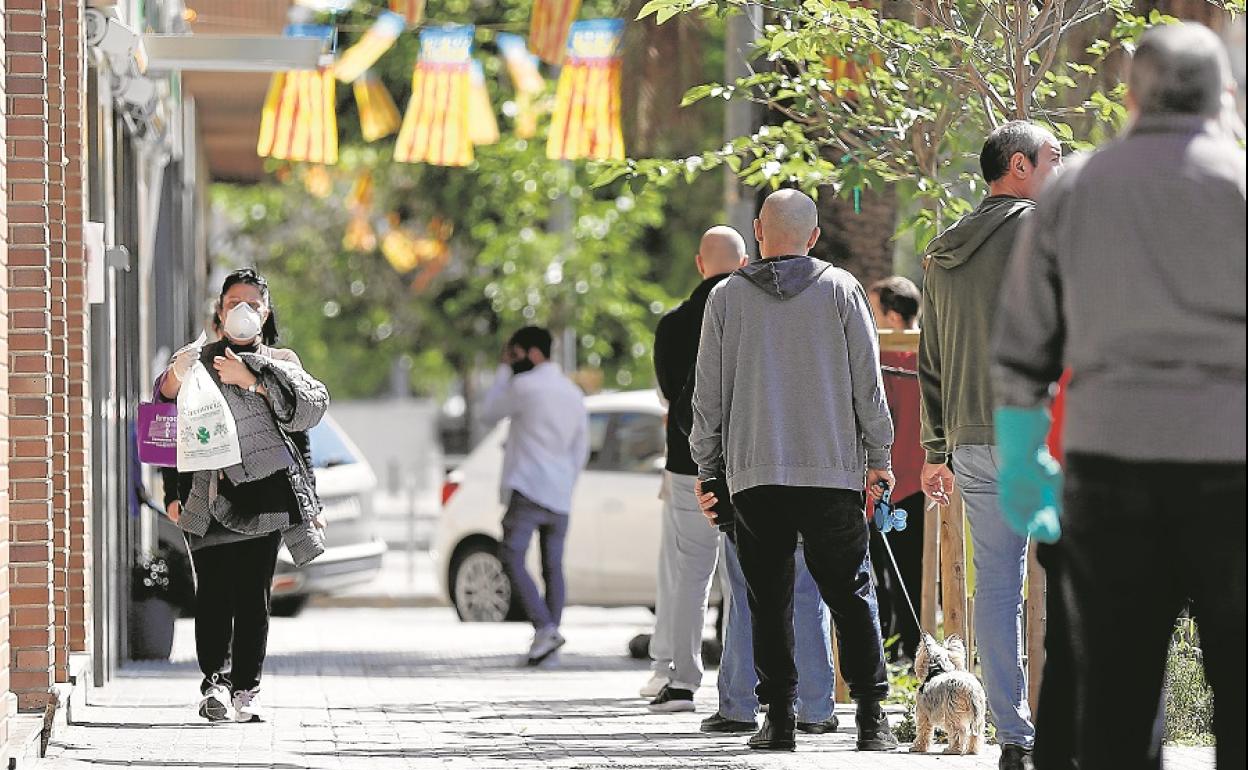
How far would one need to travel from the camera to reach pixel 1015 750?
7387 mm

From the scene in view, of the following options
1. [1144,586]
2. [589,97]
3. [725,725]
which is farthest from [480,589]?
[1144,586]

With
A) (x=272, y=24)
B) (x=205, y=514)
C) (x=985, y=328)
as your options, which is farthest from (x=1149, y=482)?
(x=272, y=24)

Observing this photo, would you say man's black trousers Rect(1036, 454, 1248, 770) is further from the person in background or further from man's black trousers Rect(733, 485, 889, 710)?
the person in background

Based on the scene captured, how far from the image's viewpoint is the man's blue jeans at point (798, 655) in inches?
346

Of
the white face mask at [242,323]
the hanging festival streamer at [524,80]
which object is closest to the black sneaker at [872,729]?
the white face mask at [242,323]

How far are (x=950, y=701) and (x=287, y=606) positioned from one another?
1014cm

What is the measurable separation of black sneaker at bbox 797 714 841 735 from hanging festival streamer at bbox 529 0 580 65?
9.38 meters

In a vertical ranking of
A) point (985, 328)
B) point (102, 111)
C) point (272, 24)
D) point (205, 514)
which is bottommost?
point (205, 514)

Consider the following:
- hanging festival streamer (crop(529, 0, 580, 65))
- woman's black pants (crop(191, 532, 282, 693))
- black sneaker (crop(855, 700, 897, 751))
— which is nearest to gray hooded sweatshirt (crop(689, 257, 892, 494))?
black sneaker (crop(855, 700, 897, 751))

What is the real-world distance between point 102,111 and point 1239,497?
7826 mm

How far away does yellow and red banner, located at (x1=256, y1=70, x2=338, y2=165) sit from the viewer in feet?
57.9

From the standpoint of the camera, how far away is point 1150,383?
4.76 metres

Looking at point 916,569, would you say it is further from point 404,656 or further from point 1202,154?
point 1202,154

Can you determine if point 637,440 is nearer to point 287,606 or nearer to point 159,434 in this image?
point 287,606
